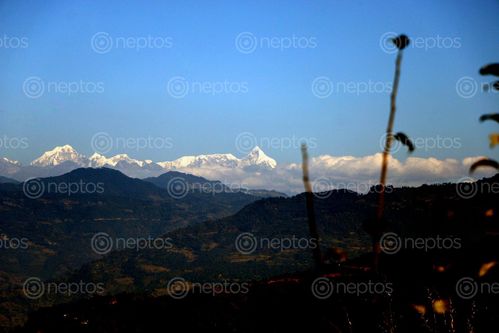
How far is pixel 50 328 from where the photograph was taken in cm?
1552

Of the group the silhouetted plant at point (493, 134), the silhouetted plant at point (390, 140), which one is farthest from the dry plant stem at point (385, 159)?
the silhouetted plant at point (493, 134)

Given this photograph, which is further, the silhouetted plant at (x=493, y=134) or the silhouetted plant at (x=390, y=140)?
the silhouetted plant at (x=493, y=134)

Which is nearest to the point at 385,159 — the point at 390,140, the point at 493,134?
the point at 390,140

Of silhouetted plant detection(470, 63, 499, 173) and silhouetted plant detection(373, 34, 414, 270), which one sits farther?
silhouetted plant detection(470, 63, 499, 173)

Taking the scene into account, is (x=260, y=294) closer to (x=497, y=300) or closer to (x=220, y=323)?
(x=220, y=323)

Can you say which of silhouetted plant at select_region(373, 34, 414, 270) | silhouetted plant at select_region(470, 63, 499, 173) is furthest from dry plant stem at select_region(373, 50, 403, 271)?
silhouetted plant at select_region(470, 63, 499, 173)

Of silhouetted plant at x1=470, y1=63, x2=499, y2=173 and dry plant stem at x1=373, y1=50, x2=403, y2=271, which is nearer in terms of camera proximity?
dry plant stem at x1=373, y1=50, x2=403, y2=271

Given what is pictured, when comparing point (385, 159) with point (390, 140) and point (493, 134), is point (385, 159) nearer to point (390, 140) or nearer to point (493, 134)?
→ point (390, 140)

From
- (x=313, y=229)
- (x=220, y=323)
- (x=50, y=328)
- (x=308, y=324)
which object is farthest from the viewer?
(x=50, y=328)

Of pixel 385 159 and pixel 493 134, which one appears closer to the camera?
pixel 385 159

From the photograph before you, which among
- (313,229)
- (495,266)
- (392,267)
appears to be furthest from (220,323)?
(313,229)

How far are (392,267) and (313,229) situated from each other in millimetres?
16536

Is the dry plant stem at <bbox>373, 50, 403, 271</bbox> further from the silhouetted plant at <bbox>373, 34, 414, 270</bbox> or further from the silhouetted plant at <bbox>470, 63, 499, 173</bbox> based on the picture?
the silhouetted plant at <bbox>470, 63, 499, 173</bbox>

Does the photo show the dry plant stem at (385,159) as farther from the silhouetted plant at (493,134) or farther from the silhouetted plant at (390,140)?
the silhouetted plant at (493,134)
